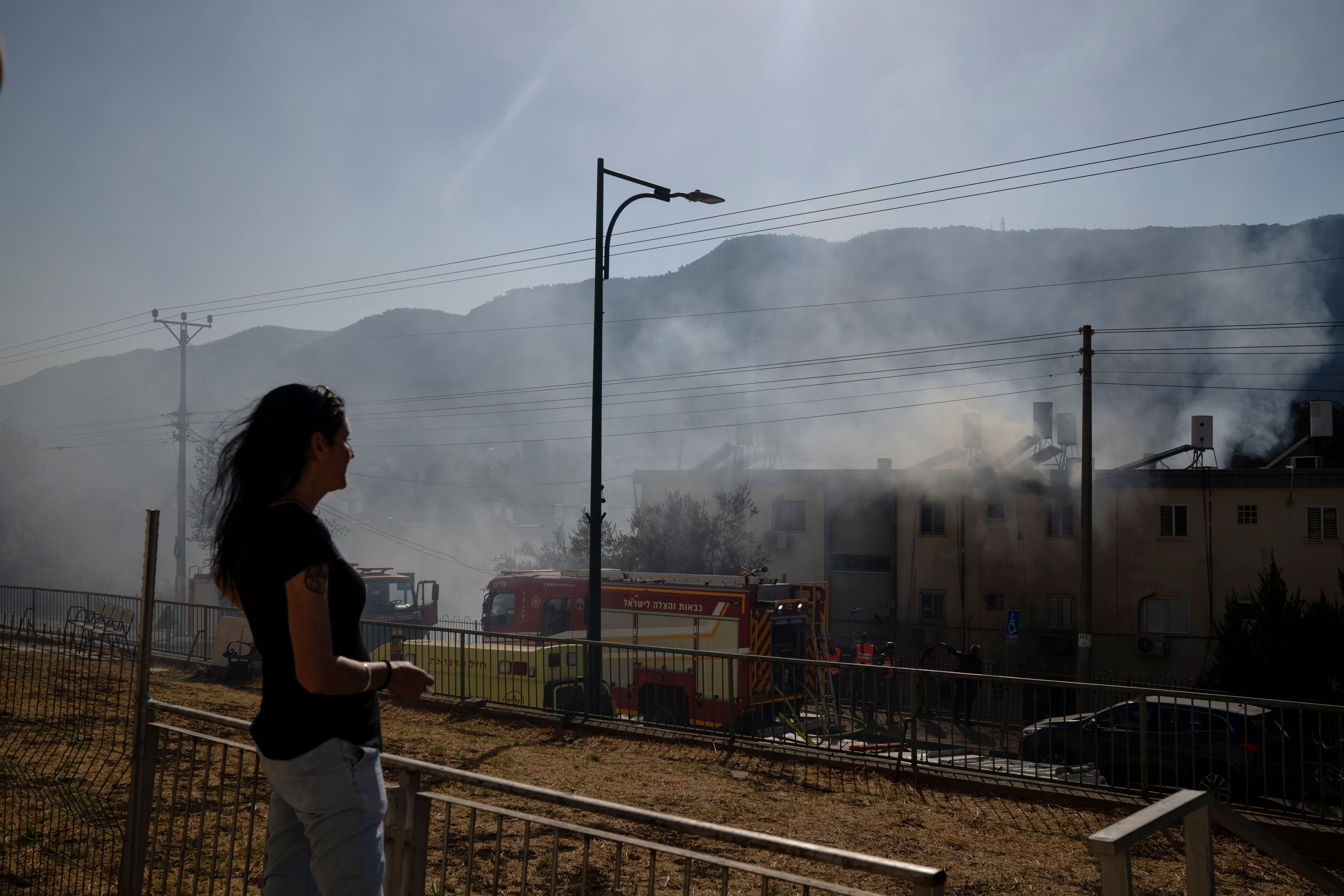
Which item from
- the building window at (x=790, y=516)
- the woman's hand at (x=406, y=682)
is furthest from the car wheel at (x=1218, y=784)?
the building window at (x=790, y=516)

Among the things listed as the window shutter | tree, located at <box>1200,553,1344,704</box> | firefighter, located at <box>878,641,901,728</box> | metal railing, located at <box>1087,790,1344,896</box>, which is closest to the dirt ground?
firefighter, located at <box>878,641,901,728</box>

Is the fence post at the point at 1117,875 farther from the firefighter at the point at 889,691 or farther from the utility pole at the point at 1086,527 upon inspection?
the utility pole at the point at 1086,527

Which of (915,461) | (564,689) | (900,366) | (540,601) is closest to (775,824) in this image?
(564,689)

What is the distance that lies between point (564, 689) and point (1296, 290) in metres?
223

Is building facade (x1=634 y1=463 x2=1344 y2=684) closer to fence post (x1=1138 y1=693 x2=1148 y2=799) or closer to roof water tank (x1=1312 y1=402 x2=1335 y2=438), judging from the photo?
roof water tank (x1=1312 y1=402 x2=1335 y2=438)

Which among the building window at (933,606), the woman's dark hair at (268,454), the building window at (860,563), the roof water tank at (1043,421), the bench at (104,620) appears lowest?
the building window at (933,606)

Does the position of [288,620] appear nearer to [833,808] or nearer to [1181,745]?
[833,808]

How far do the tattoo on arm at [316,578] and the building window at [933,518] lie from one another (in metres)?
39.5

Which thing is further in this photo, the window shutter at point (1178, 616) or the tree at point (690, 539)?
the tree at point (690, 539)

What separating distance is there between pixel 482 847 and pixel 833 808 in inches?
137

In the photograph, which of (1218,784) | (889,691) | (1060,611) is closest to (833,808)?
(889,691)

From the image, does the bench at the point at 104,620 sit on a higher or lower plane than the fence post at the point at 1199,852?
lower

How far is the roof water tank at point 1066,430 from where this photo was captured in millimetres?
41875

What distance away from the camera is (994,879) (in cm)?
618
